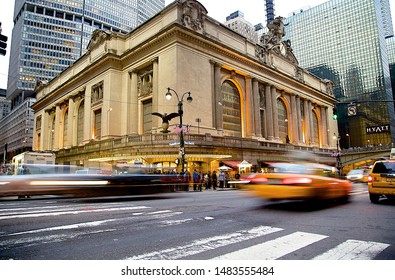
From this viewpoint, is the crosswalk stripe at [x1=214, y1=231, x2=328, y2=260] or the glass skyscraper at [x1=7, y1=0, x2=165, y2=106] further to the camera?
the glass skyscraper at [x1=7, y1=0, x2=165, y2=106]

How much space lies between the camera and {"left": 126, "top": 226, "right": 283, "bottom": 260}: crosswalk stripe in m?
3.54

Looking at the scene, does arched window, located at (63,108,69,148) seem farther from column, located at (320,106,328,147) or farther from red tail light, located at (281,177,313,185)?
red tail light, located at (281,177,313,185)

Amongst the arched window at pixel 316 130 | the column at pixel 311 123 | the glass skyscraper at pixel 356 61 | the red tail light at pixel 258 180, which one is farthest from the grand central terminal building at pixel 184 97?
the glass skyscraper at pixel 356 61

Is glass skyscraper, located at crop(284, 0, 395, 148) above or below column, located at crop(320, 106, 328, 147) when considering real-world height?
above

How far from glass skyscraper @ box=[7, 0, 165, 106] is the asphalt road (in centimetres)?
10372

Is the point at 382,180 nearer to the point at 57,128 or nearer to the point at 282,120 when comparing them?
the point at 282,120

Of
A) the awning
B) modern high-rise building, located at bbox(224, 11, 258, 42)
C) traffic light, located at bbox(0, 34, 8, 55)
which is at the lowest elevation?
the awning

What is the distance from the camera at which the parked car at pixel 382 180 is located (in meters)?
9.13

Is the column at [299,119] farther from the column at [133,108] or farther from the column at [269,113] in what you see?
the column at [133,108]

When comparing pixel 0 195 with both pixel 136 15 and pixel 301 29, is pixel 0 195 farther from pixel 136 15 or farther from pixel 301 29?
pixel 136 15

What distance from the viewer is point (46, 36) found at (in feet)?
331

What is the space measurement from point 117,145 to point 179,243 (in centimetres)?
3175

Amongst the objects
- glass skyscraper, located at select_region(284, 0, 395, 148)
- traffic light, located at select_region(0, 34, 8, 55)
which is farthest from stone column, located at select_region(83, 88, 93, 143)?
glass skyscraper, located at select_region(284, 0, 395, 148)
